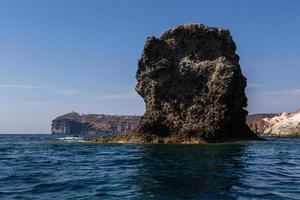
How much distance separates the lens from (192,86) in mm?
65000

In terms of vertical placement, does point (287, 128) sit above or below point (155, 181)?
above

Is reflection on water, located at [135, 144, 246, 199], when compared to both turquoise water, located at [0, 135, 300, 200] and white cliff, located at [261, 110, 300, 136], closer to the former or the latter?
turquoise water, located at [0, 135, 300, 200]

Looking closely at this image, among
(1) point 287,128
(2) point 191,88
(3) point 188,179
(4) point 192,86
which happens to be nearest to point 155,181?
(3) point 188,179

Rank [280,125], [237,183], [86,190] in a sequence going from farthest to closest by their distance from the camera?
[280,125]
[237,183]
[86,190]

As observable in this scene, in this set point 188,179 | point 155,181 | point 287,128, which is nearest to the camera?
point 155,181

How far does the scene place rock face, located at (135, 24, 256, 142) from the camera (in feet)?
204

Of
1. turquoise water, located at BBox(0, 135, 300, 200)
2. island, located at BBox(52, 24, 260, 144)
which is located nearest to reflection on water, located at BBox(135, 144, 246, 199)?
turquoise water, located at BBox(0, 135, 300, 200)

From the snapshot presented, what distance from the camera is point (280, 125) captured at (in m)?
141

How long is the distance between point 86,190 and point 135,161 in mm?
13448

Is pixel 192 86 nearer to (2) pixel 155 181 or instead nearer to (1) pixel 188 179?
(1) pixel 188 179

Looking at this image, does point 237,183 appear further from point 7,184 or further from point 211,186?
point 7,184

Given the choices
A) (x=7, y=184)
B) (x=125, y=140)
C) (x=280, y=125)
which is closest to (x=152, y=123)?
(x=125, y=140)

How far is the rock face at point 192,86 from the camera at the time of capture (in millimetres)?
62250

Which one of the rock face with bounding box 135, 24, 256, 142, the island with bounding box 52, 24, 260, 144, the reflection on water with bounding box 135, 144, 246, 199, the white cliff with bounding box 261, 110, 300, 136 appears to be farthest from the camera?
the white cliff with bounding box 261, 110, 300, 136
